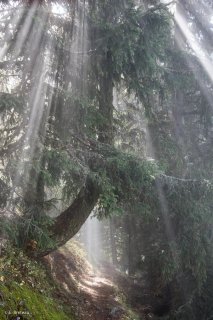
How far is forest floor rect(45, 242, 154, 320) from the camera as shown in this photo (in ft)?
31.2

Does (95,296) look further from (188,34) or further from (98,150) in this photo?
(188,34)

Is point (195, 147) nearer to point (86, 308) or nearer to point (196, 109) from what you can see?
point (196, 109)

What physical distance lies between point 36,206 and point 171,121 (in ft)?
23.9

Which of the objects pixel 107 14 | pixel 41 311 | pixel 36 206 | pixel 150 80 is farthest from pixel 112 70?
pixel 41 311

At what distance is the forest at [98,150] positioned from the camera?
291 inches

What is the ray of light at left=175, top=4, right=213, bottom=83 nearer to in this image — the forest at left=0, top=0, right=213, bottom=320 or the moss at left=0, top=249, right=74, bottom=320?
the forest at left=0, top=0, right=213, bottom=320

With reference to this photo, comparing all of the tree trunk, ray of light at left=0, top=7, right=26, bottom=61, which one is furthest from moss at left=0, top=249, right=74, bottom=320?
ray of light at left=0, top=7, right=26, bottom=61

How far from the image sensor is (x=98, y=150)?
30.6 ft

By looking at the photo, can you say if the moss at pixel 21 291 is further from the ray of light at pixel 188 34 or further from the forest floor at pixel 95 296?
the ray of light at pixel 188 34

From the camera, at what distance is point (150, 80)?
32.5 feet

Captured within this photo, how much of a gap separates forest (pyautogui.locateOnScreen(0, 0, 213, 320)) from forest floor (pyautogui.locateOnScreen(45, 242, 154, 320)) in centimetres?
8

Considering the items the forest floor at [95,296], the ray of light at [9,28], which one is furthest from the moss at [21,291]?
the ray of light at [9,28]

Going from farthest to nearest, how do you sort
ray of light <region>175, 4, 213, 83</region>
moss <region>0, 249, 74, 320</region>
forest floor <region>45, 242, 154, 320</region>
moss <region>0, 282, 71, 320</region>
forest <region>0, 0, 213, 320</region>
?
ray of light <region>175, 4, 213, 83</region>, forest floor <region>45, 242, 154, 320</region>, forest <region>0, 0, 213, 320</region>, moss <region>0, 249, 74, 320</region>, moss <region>0, 282, 71, 320</region>

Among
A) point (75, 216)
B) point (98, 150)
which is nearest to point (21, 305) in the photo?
point (75, 216)
